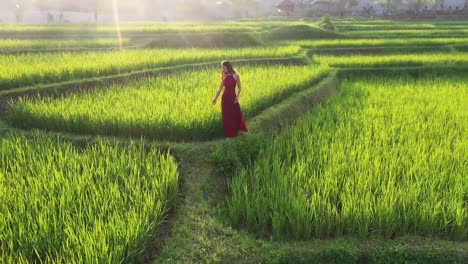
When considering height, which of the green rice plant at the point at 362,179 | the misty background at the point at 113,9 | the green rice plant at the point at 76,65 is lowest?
the green rice plant at the point at 362,179

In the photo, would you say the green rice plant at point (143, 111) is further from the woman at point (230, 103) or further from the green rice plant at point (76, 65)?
the green rice plant at point (76, 65)

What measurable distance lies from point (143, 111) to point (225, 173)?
1.81 m

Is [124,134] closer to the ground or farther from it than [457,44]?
closer to the ground

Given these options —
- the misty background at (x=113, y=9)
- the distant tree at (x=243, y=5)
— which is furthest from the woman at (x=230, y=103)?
the distant tree at (x=243, y=5)

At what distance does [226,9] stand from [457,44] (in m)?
47.1

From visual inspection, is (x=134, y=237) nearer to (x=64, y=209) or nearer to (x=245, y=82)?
(x=64, y=209)

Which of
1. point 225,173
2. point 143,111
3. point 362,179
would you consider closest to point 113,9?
point 143,111

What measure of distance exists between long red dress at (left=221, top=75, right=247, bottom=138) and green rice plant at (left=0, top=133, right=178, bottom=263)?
1.02 metres

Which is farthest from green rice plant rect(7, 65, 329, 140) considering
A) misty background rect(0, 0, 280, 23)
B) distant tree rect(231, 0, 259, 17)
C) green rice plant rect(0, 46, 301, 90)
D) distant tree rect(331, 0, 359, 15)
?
distant tree rect(231, 0, 259, 17)

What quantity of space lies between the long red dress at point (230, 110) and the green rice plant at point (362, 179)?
1.69ft

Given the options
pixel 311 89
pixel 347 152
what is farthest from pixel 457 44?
pixel 347 152

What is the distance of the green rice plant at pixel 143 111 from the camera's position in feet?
16.4

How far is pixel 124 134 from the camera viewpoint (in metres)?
5.06

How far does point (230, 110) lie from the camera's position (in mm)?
4848
